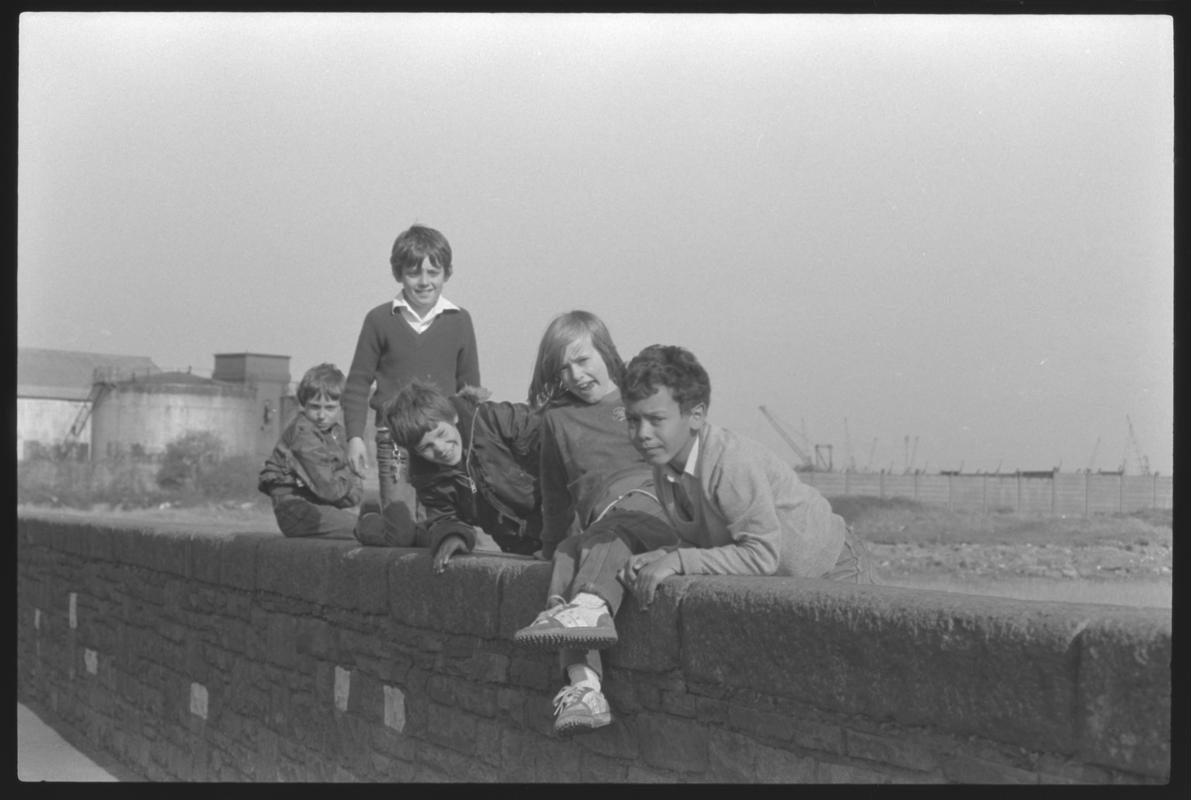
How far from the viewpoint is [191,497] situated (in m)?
19.6

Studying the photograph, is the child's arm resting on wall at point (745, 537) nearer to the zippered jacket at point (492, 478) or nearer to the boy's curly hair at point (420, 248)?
the zippered jacket at point (492, 478)

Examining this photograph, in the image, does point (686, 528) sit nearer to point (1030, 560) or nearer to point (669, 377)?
point (669, 377)

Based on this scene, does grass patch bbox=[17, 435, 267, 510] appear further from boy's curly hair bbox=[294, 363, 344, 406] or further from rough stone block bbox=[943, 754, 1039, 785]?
rough stone block bbox=[943, 754, 1039, 785]

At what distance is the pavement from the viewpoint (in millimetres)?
9258

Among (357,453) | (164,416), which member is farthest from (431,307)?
(164,416)

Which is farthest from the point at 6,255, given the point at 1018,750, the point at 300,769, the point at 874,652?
the point at 1018,750

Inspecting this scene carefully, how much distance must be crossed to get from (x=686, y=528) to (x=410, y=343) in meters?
2.53

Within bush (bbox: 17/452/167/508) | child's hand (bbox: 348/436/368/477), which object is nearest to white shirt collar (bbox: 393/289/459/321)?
child's hand (bbox: 348/436/368/477)

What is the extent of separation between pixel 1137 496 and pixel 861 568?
233cm

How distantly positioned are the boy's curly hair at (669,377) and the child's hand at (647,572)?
460mm

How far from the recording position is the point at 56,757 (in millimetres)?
9992

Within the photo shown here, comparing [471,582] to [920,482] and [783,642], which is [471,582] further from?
[920,482]

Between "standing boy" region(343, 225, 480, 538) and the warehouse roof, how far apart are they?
252 inches

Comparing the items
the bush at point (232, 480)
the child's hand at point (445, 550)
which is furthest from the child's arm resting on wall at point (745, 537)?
the bush at point (232, 480)
